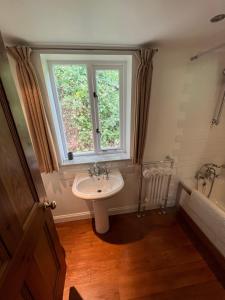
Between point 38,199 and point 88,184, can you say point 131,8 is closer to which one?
point 38,199

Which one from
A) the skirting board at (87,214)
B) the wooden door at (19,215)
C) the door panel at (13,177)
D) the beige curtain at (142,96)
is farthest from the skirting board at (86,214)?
the door panel at (13,177)

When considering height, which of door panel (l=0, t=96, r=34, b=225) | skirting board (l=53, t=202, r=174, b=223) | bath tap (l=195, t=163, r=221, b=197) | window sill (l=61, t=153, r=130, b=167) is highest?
door panel (l=0, t=96, r=34, b=225)

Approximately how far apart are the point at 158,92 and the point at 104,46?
2.35ft

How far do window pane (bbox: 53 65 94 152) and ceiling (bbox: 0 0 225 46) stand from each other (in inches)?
13.7

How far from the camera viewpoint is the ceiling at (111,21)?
865 millimetres

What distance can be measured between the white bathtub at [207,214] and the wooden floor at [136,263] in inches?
9.7

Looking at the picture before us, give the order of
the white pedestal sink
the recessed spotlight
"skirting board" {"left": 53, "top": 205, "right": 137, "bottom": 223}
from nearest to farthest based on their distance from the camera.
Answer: the recessed spotlight, the white pedestal sink, "skirting board" {"left": 53, "top": 205, "right": 137, "bottom": 223}

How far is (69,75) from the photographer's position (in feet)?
5.47

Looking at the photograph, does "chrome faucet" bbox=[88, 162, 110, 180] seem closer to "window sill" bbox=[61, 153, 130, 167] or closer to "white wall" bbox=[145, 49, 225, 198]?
"window sill" bbox=[61, 153, 130, 167]

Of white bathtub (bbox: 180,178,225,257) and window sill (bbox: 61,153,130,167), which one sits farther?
window sill (bbox: 61,153,130,167)

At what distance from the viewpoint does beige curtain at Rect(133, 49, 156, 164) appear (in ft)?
4.74

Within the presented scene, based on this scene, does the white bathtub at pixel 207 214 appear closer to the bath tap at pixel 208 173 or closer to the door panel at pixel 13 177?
the bath tap at pixel 208 173

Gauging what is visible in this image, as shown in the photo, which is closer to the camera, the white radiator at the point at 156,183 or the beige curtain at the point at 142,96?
the beige curtain at the point at 142,96

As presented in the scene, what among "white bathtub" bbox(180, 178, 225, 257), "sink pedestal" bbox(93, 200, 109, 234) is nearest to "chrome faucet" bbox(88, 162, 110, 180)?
"sink pedestal" bbox(93, 200, 109, 234)
